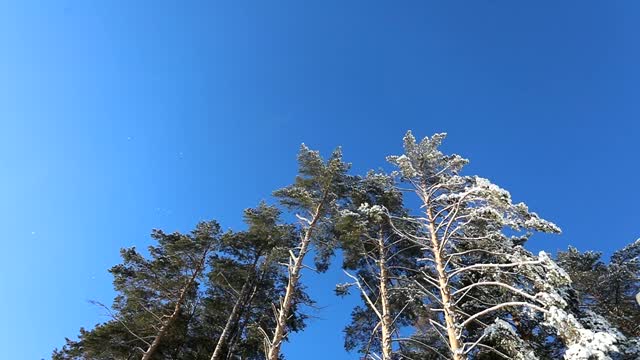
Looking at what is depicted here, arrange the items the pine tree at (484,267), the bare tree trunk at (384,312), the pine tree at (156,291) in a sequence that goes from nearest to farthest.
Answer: the pine tree at (484,267), the bare tree trunk at (384,312), the pine tree at (156,291)

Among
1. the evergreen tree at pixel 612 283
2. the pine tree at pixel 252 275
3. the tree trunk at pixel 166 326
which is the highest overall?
the evergreen tree at pixel 612 283

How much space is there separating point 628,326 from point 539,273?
31.2 feet

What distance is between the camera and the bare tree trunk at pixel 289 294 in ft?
34.0

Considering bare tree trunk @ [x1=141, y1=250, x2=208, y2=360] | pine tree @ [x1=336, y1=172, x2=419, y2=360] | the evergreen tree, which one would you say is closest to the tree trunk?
bare tree trunk @ [x1=141, y1=250, x2=208, y2=360]

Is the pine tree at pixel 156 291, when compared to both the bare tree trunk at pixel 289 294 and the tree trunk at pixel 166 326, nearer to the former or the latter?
the tree trunk at pixel 166 326

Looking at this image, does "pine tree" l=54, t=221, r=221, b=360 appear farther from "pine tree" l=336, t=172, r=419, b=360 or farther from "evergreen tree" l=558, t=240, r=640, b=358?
"evergreen tree" l=558, t=240, r=640, b=358

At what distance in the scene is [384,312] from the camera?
39.7 feet

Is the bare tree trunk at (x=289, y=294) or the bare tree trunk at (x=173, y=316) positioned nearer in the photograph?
the bare tree trunk at (x=289, y=294)

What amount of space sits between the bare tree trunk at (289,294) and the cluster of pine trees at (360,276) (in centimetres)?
6

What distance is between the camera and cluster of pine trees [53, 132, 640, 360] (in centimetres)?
1296

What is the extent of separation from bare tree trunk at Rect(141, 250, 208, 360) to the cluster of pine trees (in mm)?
55

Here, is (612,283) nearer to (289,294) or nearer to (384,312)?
→ (384,312)

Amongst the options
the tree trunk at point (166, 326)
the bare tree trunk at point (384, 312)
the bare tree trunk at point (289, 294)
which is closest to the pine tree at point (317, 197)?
the bare tree trunk at point (289, 294)

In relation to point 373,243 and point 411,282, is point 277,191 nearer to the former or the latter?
point 373,243
